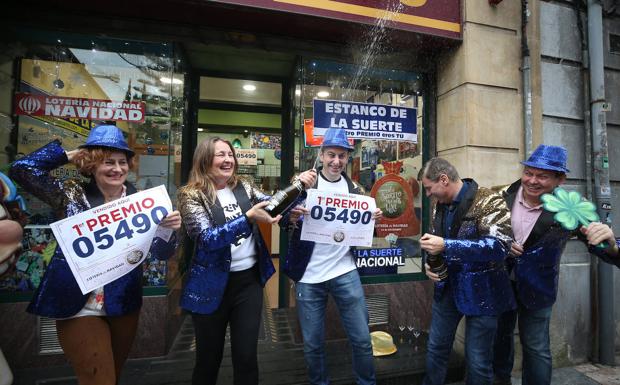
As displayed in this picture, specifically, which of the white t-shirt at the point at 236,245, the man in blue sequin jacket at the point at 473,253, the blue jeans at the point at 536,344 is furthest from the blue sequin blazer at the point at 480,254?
the white t-shirt at the point at 236,245

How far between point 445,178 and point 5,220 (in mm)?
2815

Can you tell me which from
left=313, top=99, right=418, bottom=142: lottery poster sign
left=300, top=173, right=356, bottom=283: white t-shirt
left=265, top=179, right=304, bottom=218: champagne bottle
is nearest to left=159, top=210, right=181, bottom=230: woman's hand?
left=265, top=179, right=304, bottom=218: champagne bottle

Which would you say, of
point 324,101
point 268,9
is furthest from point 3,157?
point 324,101

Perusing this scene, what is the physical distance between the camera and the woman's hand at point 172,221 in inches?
82.7

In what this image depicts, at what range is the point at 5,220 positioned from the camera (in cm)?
178

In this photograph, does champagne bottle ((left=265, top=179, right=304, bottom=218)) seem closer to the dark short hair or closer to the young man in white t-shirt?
the young man in white t-shirt

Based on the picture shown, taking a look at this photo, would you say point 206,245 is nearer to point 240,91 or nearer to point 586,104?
point 240,91

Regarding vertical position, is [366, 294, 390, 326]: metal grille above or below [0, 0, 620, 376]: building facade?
below

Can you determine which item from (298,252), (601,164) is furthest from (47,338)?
(601,164)

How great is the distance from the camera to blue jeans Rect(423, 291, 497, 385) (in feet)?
8.16

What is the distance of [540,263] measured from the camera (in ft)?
8.64

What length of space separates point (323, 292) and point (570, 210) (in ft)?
6.20

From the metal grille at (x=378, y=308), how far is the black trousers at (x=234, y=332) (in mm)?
2381

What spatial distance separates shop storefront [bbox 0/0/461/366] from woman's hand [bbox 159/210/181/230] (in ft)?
6.42
